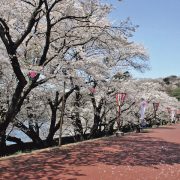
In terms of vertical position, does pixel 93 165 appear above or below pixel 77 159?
below

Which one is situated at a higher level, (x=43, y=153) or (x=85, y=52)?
(x=85, y=52)

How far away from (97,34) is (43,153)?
661 centimetres

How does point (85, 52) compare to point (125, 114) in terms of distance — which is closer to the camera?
point (85, 52)

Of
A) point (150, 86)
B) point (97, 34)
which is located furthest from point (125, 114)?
point (97, 34)

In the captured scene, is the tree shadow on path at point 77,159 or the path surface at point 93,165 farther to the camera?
the tree shadow on path at point 77,159

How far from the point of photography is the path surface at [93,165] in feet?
30.8

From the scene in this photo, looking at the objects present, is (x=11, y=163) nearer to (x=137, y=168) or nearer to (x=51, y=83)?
(x=137, y=168)

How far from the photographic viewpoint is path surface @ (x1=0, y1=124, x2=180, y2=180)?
9.38 m

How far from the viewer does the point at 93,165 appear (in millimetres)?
10766

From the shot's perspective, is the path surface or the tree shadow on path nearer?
the path surface

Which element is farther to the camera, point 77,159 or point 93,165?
point 77,159

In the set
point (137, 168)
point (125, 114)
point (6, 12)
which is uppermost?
point (6, 12)

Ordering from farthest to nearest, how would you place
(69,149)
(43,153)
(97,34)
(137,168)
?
(97,34)
(69,149)
(43,153)
(137,168)

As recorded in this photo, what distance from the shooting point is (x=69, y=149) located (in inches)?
545
